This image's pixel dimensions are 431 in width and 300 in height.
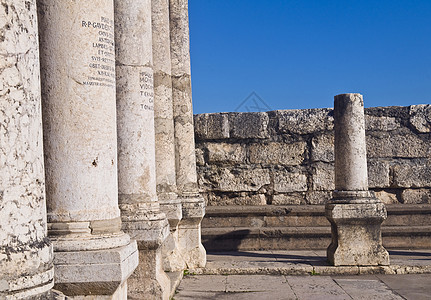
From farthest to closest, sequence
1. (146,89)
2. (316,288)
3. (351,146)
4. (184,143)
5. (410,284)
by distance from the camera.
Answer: (351,146), (184,143), (410,284), (316,288), (146,89)

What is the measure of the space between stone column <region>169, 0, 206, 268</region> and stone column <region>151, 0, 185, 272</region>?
42cm

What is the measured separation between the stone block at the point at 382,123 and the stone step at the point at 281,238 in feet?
6.11

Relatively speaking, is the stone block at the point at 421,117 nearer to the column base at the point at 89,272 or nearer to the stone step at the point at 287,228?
the stone step at the point at 287,228

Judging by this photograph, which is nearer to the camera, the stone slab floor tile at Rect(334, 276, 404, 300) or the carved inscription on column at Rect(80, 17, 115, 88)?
the carved inscription on column at Rect(80, 17, 115, 88)

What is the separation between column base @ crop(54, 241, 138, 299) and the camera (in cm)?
374

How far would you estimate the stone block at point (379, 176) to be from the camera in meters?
10.6

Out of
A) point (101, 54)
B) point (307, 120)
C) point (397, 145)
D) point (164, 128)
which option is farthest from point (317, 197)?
point (101, 54)

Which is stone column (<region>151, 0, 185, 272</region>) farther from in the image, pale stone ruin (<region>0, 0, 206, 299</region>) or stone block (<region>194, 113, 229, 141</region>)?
stone block (<region>194, 113, 229, 141</region>)

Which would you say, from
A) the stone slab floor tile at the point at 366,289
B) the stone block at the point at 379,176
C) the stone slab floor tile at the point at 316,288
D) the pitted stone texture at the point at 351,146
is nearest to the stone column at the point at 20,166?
the stone slab floor tile at the point at 316,288

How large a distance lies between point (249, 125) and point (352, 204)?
3.23 m

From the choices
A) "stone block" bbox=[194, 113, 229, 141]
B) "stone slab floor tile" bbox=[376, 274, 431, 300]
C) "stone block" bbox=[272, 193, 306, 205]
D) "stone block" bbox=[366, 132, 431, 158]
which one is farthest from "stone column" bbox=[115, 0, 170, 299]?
"stone block" bbox=[366, 132, 431, 158]

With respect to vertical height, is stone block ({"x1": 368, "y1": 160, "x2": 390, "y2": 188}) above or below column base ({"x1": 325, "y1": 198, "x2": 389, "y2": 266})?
above

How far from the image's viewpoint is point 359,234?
7.95 meters

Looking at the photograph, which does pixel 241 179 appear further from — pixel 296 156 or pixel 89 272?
pixel 89 272
